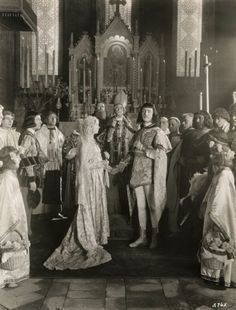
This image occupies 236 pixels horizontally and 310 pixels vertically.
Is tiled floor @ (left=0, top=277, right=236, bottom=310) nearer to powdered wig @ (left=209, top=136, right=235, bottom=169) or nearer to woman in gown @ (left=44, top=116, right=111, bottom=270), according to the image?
woman in gown @ (left=44, top=116, right=111, bottom=270)

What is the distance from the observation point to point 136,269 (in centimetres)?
457

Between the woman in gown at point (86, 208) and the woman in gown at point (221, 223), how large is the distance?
1169 mm

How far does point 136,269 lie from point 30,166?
1819mm

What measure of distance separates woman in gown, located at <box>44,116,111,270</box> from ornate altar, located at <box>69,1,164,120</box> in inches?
193

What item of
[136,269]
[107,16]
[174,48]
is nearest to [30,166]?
[136,269]

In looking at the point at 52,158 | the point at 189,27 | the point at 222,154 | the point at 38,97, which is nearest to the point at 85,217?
the point at 222,154

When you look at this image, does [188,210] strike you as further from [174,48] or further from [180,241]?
[174,48]

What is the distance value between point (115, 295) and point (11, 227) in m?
1.15

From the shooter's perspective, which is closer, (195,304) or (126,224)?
(195,304)

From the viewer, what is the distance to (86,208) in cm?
466

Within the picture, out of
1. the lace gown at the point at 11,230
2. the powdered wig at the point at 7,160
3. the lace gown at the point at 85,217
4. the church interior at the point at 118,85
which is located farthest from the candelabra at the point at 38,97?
the lace gown at the point at 11,230

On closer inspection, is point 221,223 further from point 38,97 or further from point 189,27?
point 189,27

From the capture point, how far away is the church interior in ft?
13.2

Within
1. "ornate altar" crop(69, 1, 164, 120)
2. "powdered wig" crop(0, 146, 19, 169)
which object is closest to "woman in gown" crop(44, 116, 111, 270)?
"powdered wig" crop(0, 146, 19, 169)
